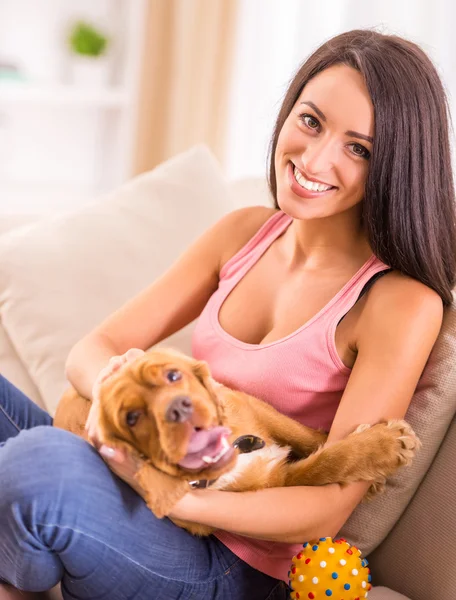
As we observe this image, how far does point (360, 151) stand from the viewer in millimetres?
1473

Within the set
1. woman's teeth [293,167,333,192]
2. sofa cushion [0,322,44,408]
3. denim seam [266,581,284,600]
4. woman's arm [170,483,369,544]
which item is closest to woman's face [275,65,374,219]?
woman's teeth [293,167,333,192]

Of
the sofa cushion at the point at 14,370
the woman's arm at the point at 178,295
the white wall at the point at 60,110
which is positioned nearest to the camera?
the woman's arm at the point at 178,295

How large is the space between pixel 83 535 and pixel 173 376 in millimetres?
269

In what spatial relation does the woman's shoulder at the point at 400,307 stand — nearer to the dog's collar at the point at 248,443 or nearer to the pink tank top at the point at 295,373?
the pink tank top at the point at 295,373

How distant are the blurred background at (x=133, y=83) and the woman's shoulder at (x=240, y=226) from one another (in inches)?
56.8

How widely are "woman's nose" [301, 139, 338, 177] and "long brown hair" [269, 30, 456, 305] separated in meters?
0.07

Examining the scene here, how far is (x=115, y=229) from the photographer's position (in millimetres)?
2160

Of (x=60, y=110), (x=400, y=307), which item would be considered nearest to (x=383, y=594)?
(x=400, y=307)

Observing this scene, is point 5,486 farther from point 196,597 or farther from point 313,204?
point 313,204

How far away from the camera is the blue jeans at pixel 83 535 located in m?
1.24

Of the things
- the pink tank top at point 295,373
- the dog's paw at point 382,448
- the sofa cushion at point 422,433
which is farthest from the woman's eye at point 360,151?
the dog's paw at point 382,448

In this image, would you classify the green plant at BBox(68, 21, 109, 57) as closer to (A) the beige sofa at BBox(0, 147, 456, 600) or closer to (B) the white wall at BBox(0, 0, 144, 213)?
(B) the white wall at BBox(0, 0, 144, 213)

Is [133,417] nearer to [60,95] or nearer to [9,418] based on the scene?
[9,418]

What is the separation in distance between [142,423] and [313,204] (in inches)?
20.8
